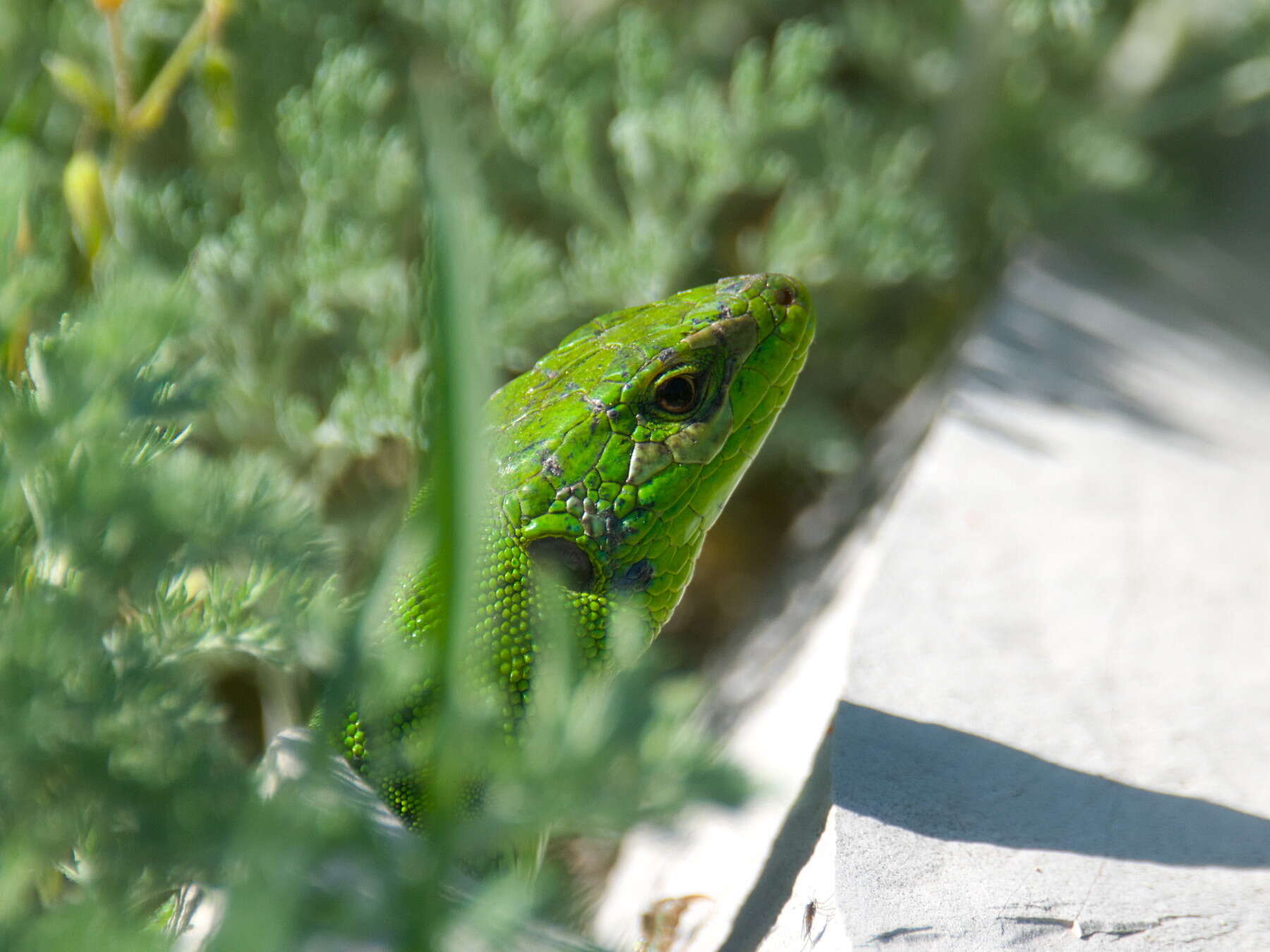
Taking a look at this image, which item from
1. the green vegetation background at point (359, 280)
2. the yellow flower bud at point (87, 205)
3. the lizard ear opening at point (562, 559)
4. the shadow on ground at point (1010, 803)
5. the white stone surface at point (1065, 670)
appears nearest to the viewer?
the green vegetation background at point (359, 280)

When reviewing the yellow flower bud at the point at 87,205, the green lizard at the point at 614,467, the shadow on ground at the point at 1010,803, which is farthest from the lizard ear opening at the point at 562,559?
the yellow flower bud at the point at 87,205

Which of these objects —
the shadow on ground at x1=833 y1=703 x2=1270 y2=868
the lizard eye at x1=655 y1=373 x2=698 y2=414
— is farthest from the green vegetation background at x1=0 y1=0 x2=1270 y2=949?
the shadow on ground at x1=833 y1=703 x2=1270 y2=868

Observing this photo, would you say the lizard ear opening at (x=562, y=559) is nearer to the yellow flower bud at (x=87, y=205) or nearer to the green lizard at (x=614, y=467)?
the green lizard at (x=614, y=467)

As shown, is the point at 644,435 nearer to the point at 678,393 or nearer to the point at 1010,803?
the point at 678,393

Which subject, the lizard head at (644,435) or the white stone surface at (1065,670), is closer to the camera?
the white stone surface at (1065,670)

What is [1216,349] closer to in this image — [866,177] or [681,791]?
[866,177]

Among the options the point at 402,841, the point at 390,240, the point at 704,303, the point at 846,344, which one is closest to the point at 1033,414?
the point at 846,344

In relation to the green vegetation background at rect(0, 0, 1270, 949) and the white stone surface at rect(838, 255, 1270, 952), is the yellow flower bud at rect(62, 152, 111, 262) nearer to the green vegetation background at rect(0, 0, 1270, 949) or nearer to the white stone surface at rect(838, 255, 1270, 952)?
the green vegetation background at rect(0, 0, 1270, 949)

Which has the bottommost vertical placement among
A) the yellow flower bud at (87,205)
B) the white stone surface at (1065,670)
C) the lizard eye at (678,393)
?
the white stone surface at (1065,670)

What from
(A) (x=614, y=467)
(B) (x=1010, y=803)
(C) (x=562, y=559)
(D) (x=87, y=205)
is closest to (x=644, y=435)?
(A) (x=614, y=467)
